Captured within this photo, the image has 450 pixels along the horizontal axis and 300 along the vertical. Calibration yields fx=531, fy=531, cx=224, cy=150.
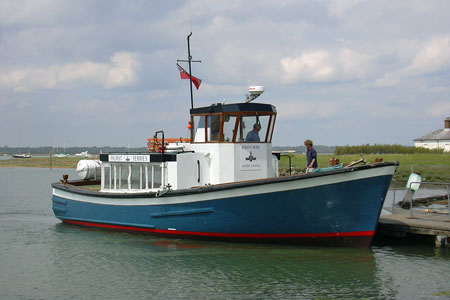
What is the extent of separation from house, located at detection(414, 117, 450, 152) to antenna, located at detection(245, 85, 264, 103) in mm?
52563

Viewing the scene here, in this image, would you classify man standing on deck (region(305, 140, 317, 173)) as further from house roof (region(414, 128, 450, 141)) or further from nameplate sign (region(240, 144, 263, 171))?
house roof (region(414, 128, 450, 141))

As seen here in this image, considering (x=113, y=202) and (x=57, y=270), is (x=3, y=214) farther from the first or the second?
(x=57, y=270)

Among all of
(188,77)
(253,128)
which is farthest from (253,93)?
(188,77)

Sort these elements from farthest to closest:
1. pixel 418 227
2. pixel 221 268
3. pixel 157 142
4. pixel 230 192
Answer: pixel 157 142 → pixel 418 227 → pixel 230 192 → pixel 221 268

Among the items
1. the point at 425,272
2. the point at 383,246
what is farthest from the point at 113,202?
the point at 425,272

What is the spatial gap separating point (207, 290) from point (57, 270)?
429 cm

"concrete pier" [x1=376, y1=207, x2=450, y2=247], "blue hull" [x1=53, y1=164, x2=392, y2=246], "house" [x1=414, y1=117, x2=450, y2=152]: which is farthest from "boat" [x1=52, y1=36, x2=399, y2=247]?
"house" [x1=414, y1=117, x2=450, y2=152]

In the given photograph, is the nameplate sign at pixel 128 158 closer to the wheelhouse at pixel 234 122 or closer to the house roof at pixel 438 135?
the wheelhouse at pixel 234 122

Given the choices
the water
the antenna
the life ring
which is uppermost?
the antenna

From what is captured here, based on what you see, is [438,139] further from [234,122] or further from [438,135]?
[234,122]

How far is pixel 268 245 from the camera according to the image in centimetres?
Result: 1473

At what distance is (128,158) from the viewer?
1678 centimetres

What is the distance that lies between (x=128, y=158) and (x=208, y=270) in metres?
5.37

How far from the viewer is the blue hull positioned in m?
13.4
